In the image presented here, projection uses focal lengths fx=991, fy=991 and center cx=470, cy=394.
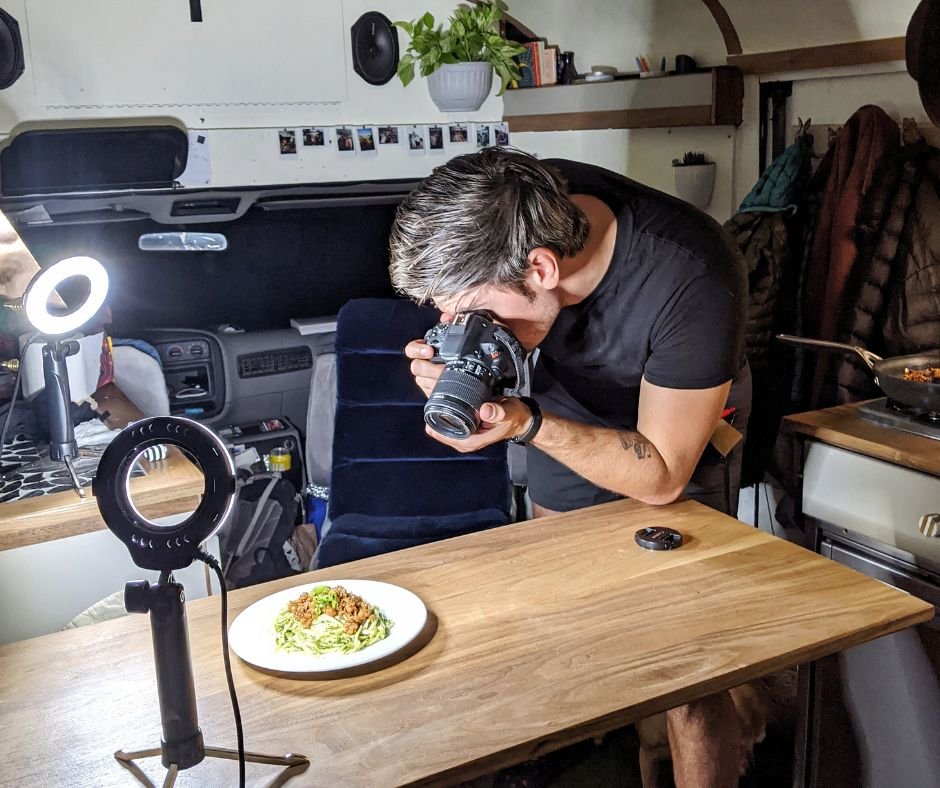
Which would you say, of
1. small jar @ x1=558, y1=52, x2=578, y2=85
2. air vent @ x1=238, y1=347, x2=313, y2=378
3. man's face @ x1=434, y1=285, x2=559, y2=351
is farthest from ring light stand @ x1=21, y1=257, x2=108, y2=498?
small jar @ x1=558, y1=52, x2=578, y2=85

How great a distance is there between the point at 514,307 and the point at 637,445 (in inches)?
12.3

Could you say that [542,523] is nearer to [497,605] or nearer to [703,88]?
[497,605]

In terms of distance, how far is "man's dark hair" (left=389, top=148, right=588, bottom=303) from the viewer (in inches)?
60.7

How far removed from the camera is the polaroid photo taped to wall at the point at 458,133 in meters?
3.70

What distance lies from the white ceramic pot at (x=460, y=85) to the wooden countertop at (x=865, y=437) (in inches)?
70.8

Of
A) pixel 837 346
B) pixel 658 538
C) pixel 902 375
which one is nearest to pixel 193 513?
pixel 658 538

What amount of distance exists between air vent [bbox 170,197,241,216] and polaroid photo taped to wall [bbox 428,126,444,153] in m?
0.81

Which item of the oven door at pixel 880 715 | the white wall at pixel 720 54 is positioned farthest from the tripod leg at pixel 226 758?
the white wall at pixel 720 54

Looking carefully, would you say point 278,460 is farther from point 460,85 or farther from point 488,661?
point 488,661

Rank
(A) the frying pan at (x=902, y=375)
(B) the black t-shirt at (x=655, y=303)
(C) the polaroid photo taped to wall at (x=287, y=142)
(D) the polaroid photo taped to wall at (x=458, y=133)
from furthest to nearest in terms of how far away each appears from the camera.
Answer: (D) the polaroid photo taped to wall at (x=458, y=133), (C) the polaroid photo taped to wall at (x=287, y=142), (A) the frying pan at (x=902, y=375), (B) the black t-shirt at (x=655, y=303)

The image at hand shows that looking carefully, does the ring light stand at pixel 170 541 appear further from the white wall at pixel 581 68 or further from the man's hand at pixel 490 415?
the white wall at pixel 581 68

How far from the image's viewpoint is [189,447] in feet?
3.35

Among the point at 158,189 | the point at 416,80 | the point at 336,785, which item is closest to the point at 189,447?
the point at 336,785

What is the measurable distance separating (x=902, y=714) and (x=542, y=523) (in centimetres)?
72
